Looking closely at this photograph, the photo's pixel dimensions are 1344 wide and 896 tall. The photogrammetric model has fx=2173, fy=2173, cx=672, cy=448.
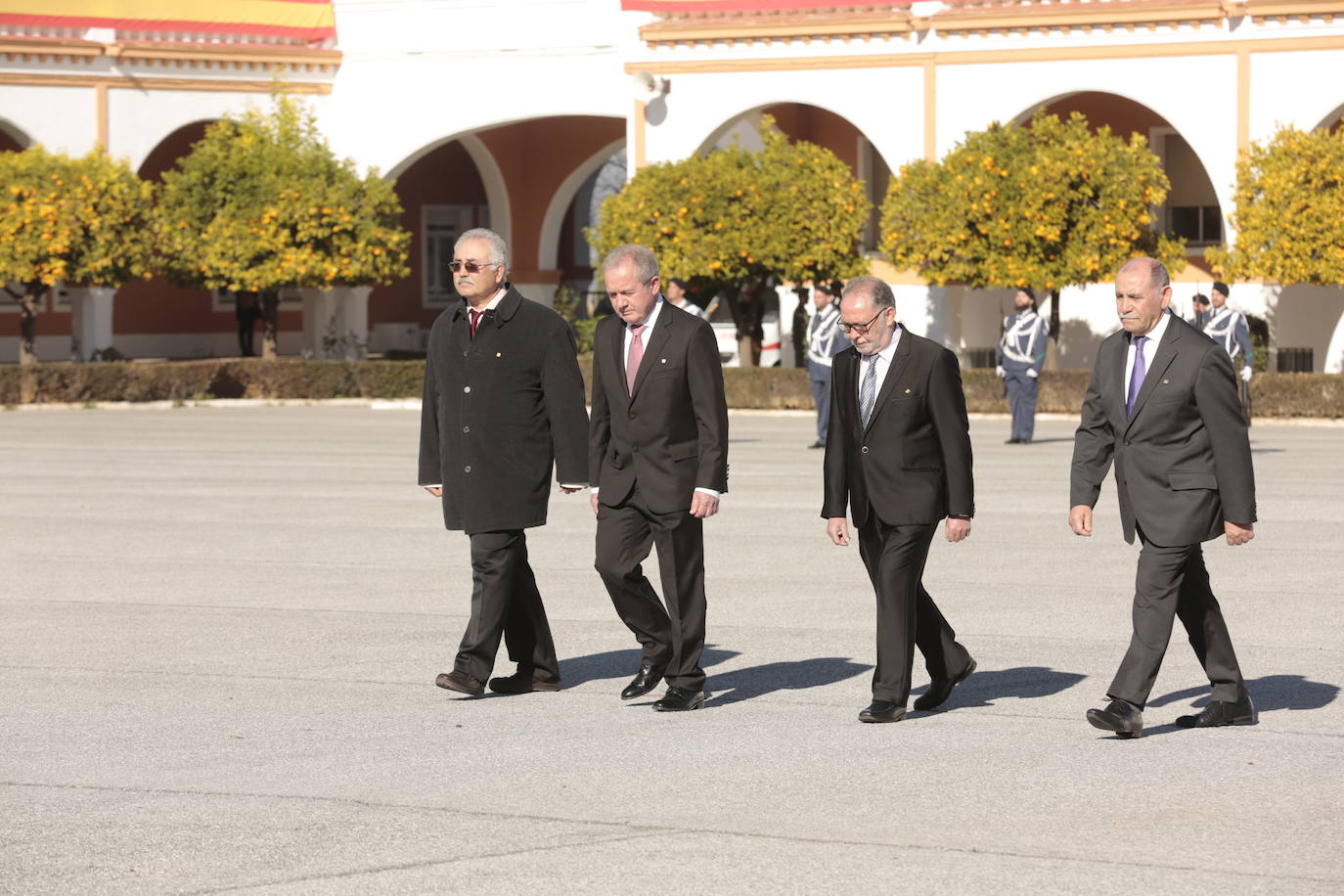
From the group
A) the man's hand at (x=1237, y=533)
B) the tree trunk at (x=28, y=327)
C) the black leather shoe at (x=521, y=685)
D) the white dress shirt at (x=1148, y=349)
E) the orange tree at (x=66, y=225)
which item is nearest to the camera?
the man's hand at (x=1237, y=533)

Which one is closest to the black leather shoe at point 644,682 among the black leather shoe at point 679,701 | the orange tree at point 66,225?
the black leather shoe at point 679,701

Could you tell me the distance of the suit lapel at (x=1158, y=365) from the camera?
779 cm

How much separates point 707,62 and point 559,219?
7799mm

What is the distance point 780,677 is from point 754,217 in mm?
22021

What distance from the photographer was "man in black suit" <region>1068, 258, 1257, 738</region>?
25.3 ft

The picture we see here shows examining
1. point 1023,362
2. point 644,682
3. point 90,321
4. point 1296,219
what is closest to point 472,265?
point 644,682

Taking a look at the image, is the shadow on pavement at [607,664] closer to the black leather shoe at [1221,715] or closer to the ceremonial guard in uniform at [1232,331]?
the black leather shoe at [1221,715]

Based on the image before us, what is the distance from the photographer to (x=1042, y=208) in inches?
1144

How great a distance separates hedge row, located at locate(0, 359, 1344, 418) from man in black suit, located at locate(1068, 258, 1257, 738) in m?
19.7

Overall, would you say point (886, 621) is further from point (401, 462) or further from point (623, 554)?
point (401, 462)

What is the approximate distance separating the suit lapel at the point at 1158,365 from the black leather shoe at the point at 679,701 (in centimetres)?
199

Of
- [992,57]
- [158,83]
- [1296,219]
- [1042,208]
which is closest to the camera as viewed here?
[1296,219]

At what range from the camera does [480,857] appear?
6059mm

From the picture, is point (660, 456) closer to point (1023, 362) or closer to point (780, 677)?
point (780, 677)
